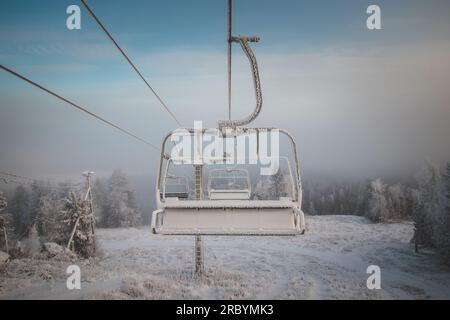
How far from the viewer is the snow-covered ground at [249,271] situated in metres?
14.1

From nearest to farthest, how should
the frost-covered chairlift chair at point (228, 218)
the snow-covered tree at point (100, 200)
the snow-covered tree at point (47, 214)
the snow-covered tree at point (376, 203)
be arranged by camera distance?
1. the frost-covered chairlift chair at point (228, 218)
2. the snow-covered tree at point (47, 214)
3. the snow-covered tree at point (376, 203)
4. the snow-covered tree at point (100, 200)

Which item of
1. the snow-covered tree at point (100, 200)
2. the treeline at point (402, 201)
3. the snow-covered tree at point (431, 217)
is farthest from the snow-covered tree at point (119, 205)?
the snow-covered tree at point (431, 217)

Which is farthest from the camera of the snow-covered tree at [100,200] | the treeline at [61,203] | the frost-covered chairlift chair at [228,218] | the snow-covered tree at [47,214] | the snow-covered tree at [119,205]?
the snow-covered tree at [100,200]

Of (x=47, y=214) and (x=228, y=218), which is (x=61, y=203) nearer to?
(x=47, y=214)

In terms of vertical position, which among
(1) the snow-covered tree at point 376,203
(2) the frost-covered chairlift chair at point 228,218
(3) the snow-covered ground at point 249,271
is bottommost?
(3) the snow-covered ground at point 249,271

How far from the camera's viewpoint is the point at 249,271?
18031mm

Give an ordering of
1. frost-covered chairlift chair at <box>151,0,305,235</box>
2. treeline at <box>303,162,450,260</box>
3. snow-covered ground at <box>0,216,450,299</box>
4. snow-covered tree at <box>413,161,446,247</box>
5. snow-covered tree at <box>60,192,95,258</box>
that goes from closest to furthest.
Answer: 1. frost-covered chairlift chair at <box>151,0,305,235</box>
2. snow-covered ground at <box>0,216,450,299</box>
3. snow-covered tree at <box>60,192,95,258</box>
4. snow-covered tree at <box>413,161,446,247</box>
5. treeline at <box>303,162,450,260</box>

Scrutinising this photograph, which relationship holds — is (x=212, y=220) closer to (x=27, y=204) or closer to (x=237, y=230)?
(x=237, y=230)

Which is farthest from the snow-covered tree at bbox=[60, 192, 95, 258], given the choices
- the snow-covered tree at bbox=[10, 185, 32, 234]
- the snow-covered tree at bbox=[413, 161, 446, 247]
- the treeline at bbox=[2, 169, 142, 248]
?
the snow-covered tree at bbox=[413, 161, 446, 247]

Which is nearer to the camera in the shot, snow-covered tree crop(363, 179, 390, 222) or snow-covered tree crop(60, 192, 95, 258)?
snow-covered tree crop(60, 192, 95, 258)

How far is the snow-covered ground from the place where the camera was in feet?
46.2

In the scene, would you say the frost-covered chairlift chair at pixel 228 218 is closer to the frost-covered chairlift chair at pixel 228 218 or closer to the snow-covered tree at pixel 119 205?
the frost-covered chairlift chair at pixel 228 218

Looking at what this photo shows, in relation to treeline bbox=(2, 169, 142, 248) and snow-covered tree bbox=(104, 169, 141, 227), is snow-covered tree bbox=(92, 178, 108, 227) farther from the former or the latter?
snow-covered tree bbox=(104, 169, 141, 227)
